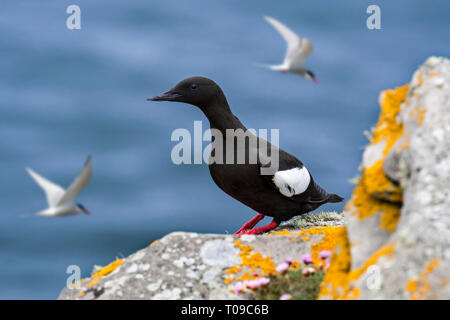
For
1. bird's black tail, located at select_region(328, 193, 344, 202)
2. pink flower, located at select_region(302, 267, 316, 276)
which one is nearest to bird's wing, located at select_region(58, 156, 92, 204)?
pink flower, located at select_region(302, 267, 316, 276)

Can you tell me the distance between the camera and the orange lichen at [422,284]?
12.8 ft

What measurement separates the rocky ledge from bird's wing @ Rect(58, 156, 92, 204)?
82 centimetres

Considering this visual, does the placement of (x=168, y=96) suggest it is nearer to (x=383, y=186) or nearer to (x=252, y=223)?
(x=252, y=223)

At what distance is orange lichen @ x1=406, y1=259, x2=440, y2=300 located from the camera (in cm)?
391

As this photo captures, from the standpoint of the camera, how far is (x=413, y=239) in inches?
156

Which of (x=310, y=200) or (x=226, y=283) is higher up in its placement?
(x=310, y=200)

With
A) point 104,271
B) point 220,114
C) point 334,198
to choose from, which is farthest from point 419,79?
point 334,198

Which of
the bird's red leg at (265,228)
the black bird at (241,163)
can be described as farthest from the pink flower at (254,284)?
the bird's red leg at (265,228)

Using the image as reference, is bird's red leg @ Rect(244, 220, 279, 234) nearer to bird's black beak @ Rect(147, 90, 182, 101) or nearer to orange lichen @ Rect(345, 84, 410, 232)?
bird's black beak @ Rect(147, 90, 182, 101)

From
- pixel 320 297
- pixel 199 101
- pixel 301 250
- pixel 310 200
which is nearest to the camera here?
pixel 320 297

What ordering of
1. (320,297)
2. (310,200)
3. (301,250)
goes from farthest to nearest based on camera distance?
1. (310,200)
2. (301,250)
3. (320,297)
